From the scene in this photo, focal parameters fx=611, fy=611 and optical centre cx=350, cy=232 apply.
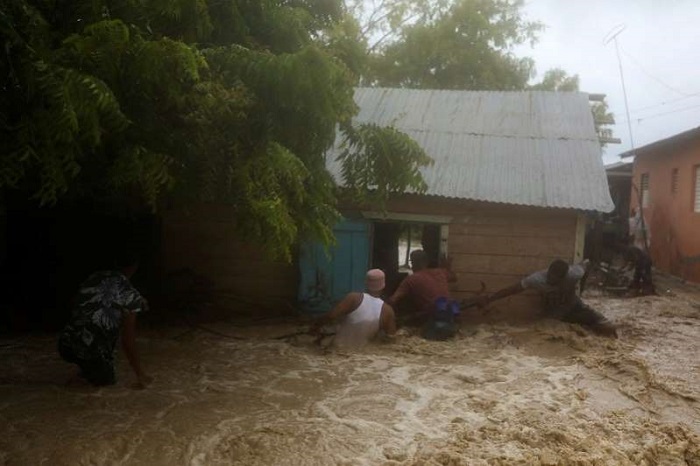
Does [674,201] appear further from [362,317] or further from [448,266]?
[362,317]

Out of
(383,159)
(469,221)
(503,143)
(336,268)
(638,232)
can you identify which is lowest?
(336,268)

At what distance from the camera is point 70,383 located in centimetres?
569

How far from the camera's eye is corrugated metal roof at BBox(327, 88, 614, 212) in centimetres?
854

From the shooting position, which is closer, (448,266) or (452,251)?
(448,266)

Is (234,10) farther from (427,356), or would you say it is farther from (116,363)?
(427,356)

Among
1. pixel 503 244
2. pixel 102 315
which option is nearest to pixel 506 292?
pixel 503 244

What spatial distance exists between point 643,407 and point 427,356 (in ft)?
7.83

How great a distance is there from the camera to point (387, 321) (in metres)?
7.24

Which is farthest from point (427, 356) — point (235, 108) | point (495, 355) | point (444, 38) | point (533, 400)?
point (444, 38)

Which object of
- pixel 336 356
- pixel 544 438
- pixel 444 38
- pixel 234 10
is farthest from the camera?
pixel 444 38

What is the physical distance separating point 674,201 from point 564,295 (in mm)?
8639

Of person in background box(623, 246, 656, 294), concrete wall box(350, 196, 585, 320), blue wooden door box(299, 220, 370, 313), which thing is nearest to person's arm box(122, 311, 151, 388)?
blue wooden door box(299, 220, 370, 313)

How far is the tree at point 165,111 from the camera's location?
136 inches

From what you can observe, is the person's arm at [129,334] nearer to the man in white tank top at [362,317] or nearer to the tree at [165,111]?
the tree at [165,111]
